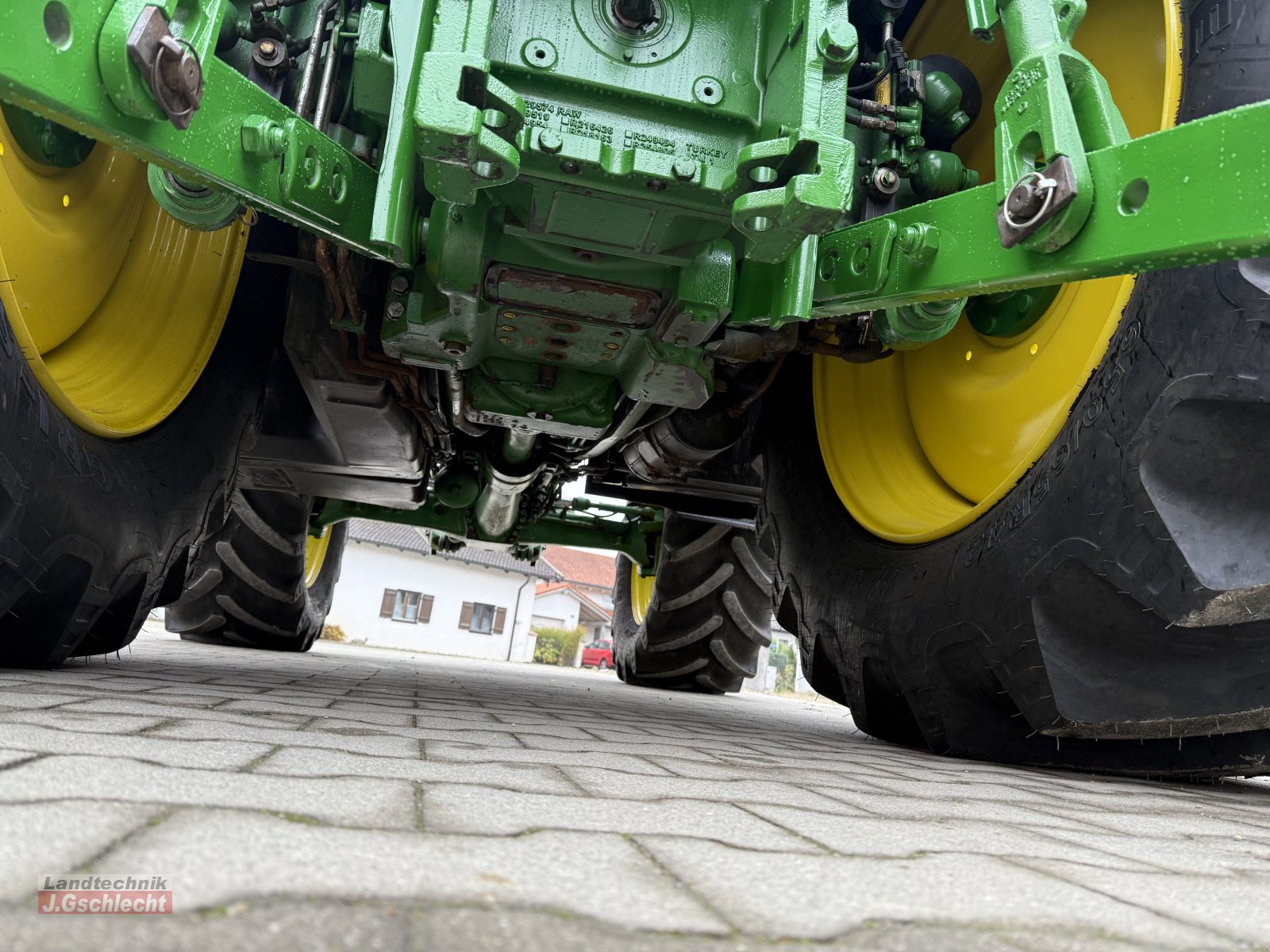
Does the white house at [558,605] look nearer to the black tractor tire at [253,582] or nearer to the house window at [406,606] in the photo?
the house window at [406,606]

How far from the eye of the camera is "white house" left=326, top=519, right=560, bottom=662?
21094 millimetres

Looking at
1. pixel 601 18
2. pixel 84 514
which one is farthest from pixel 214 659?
pixel 601 18

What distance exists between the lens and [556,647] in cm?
2522

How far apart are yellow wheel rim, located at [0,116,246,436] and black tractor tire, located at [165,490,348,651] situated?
87.4 inches

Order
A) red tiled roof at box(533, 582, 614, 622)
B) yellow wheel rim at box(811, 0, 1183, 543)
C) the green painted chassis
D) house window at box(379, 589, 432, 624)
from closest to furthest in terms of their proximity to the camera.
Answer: the green painted chassis < yellow wheel rim at box(811, 0, 1183, 543) < house window at box(379, 589, 432, 624) < red tiled roof at box(533, 582, 614, 622)

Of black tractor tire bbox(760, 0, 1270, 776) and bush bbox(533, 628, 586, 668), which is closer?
black tractor tire bbox(760, 0, 1270, 776)

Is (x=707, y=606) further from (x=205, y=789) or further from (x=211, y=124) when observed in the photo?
(x=205, y=789)

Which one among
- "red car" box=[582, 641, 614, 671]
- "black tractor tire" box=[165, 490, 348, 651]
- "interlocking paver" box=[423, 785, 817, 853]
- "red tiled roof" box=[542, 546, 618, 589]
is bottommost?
"red car" box=[582, 641, 614, 671]

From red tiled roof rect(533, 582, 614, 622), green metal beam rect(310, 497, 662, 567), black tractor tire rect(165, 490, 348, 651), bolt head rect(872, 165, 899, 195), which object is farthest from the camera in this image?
red tiled roof rect(533, 582, 614, 622)

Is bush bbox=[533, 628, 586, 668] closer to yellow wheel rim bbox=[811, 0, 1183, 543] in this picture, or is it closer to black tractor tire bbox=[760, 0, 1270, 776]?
yellow wheel rim bbox=[811, 0, 1183, 543]

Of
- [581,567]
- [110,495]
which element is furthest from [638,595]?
[581,567]

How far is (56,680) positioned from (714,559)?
3116 mm

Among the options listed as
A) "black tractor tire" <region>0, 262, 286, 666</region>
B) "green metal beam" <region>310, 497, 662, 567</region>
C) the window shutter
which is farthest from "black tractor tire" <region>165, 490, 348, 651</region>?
the window shutter

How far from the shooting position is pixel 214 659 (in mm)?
3135
